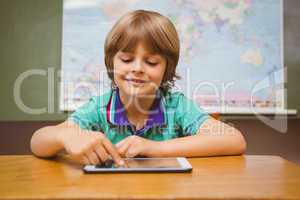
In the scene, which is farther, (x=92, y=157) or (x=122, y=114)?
(x=122, y=114)

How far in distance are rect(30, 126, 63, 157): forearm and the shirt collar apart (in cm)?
24

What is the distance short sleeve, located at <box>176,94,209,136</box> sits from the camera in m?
0.90

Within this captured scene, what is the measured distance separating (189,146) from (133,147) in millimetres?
125

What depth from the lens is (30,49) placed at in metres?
1.80

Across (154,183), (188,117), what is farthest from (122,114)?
(154,183)

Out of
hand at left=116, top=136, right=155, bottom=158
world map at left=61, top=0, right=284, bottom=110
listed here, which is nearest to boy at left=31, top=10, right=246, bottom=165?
hand at left=116, top=136, right=155, bottom=158

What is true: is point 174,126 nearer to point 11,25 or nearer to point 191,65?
point 191,65

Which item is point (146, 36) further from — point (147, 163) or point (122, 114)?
point (147, 163)

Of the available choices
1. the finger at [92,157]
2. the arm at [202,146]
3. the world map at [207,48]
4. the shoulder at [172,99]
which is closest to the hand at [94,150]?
the finger at [92,157]

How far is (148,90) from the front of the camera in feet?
3.10

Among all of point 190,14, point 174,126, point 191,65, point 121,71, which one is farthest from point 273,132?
point 121,71

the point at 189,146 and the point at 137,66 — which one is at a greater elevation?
the point at 137,66

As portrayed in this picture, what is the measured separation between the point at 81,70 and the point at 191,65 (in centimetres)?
61

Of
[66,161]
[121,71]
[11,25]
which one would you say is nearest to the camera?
[66,161]
